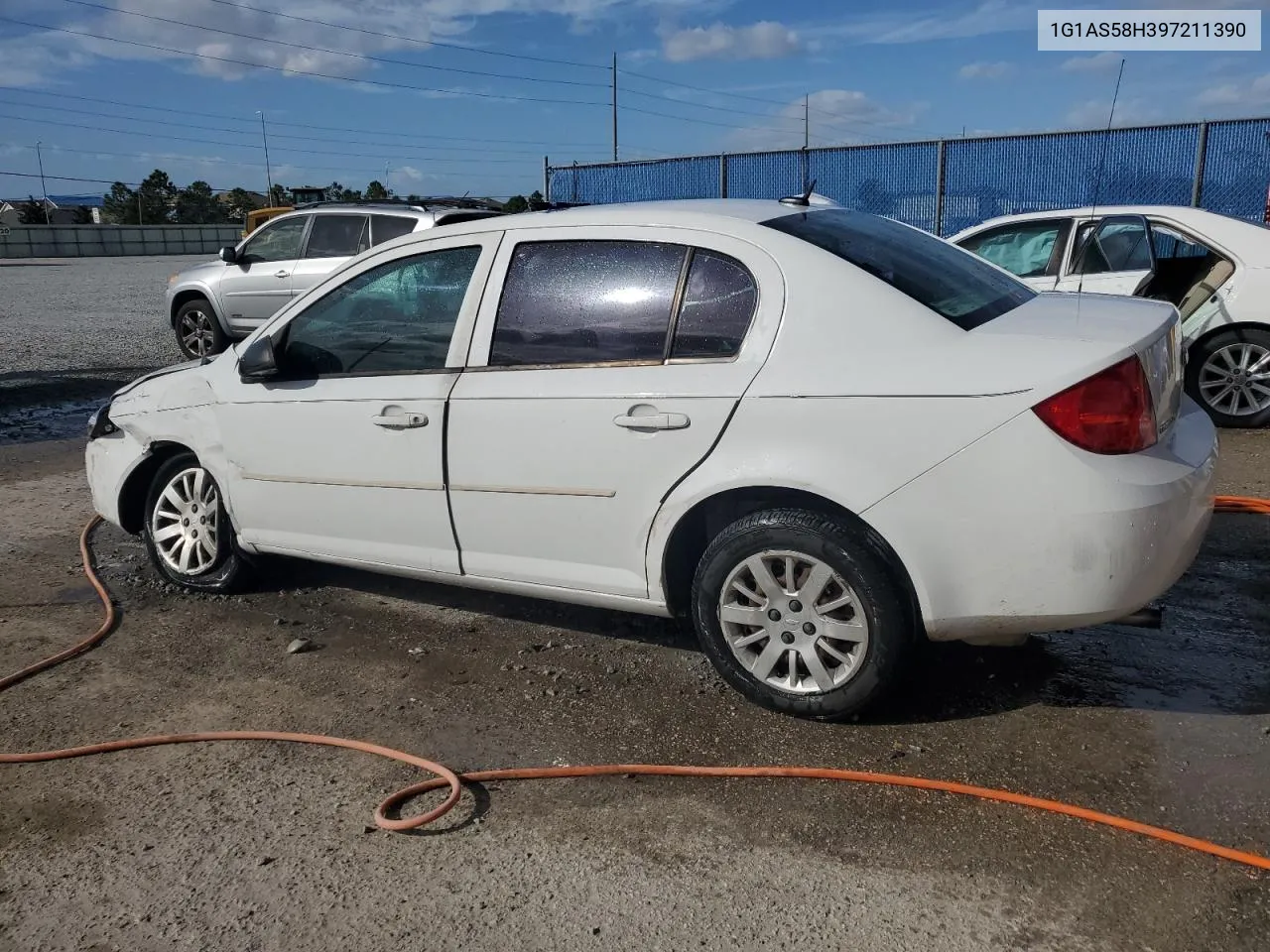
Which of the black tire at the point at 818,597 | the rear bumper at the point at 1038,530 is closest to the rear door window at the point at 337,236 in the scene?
the black tire at the point at 818,597

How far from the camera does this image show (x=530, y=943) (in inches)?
103

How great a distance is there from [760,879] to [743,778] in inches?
20.5

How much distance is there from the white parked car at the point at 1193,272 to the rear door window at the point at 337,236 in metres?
6.48

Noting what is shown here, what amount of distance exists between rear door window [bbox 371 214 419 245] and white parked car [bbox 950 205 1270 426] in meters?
5.86

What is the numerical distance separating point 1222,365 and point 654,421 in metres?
5.98

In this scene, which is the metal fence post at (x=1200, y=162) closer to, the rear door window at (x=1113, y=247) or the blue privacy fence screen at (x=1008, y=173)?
the blue privacy fence screen at (x=1008, y=173)

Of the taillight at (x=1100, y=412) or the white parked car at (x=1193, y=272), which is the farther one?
the white parked car at (x=1193, y=272)

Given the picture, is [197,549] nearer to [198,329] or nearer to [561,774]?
[561,774]

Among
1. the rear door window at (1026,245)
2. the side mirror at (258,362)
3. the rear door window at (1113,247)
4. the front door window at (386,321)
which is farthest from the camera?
the rear door window at (1026,245)

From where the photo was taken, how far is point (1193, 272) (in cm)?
842

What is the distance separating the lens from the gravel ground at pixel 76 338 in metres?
11.2

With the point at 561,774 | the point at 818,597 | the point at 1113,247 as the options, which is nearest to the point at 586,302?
the point at 818,597

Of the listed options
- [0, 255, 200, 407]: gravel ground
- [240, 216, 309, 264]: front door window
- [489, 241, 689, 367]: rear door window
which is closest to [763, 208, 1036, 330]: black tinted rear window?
[489, 241, 689, 367]: rear door window

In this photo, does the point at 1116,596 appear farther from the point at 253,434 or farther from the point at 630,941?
the point at 253,434
